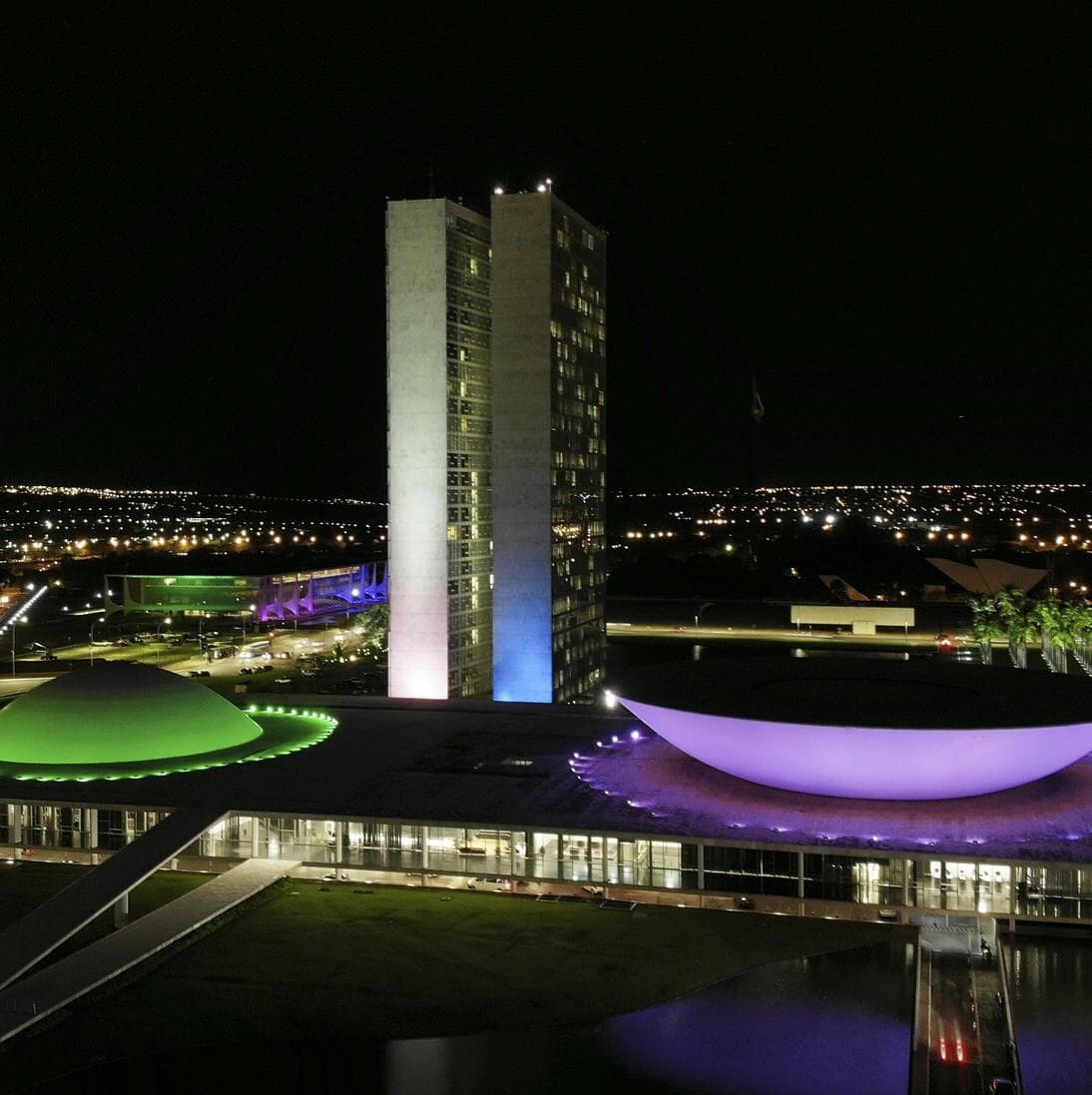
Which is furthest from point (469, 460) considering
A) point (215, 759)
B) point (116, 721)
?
point (116, 721)

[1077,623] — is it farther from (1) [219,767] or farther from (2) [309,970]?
(2) [309,970]

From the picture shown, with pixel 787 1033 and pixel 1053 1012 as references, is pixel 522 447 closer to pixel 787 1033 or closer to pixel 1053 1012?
pixel 787 1033

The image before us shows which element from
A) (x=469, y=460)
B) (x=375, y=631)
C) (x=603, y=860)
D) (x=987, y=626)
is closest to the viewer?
(x=603, y=860)

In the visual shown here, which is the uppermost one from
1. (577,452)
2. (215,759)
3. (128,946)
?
(577,452)

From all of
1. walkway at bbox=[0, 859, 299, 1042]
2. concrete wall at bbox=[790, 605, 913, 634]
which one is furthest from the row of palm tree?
walkway at bbox=[0, 859, 299, 1042]

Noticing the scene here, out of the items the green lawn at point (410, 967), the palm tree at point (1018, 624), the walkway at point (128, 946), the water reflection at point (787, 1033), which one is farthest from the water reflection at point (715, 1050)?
the palm tree at point (1018, 624)

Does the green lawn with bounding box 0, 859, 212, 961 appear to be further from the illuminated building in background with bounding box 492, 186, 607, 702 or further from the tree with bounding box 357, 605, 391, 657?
the tree with bounding box 357, 605, 391, 657
